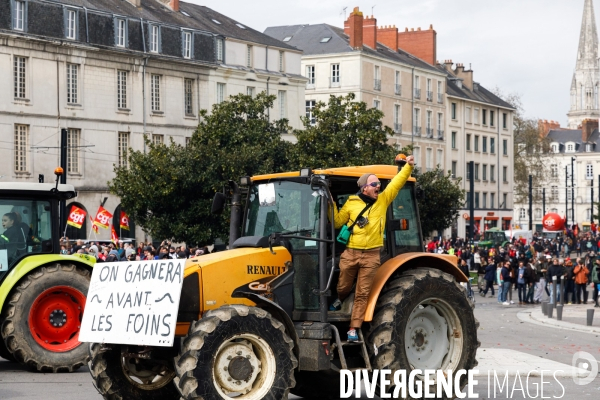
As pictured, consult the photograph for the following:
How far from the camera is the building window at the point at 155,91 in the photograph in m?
59.5

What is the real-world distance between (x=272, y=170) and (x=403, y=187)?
38311 millimetres

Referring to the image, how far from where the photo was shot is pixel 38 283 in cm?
1492

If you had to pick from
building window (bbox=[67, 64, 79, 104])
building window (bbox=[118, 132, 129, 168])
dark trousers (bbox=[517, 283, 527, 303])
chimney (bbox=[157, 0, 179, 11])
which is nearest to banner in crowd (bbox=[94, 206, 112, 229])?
dark trousers (bbox=[517, 283, 527, 303])

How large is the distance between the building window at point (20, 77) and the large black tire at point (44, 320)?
127 ft

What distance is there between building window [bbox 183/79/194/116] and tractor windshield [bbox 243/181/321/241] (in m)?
50.9

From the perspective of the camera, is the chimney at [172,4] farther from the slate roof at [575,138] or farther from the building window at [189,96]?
the slate roof at [575,138]

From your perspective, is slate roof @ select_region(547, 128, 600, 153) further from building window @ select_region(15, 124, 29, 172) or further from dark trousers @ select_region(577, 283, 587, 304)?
dark trousers @ select_region(577, 283, 587, 304)

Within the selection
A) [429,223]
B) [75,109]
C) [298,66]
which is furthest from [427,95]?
[75,109]

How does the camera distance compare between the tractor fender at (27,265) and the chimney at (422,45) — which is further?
the chimney at (422,45)

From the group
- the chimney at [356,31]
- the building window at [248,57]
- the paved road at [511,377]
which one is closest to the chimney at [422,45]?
the chimney at [356,31]

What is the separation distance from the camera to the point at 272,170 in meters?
50.0

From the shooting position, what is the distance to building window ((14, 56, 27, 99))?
5225cm

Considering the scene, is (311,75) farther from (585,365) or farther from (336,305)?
(336,305)

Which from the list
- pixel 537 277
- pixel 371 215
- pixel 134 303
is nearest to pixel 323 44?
pixel 537 277
